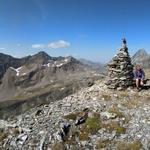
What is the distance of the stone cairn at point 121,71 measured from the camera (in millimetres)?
36031

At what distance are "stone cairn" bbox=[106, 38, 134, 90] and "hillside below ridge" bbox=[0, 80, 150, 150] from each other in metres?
4.00

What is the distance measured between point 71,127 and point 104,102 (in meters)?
7.67

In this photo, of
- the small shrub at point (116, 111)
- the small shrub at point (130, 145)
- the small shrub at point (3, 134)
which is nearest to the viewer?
the small shrub at point (130, 145)

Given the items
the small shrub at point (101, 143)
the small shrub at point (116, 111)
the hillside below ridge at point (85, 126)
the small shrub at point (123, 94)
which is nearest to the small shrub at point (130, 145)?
the hillside below ridge at point (85, 126)

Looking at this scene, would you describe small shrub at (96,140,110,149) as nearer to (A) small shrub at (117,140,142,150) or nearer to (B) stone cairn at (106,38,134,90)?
(A) small shrub at (117,140,142,150)

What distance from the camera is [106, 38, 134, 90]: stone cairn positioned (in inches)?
1419

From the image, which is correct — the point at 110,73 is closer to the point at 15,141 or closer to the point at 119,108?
the point at 119,108

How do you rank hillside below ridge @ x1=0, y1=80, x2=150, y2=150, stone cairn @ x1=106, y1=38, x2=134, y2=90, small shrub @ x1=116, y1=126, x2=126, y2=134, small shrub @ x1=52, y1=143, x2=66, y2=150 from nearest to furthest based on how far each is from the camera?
1. small shrub @ x1=52, y1=143, x2=66, y2=150
2. hillside below ridge @ x1=0, y1=80, x2=150, y2=150
3. small shrub @ x1=116, y1=126, x2=126, y2=134
4. stone cairn @ x1=106, y1=38, x2=134, y2=90

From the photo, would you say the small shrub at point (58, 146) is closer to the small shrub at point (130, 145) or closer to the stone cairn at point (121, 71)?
the small shrub at point (130, 145)

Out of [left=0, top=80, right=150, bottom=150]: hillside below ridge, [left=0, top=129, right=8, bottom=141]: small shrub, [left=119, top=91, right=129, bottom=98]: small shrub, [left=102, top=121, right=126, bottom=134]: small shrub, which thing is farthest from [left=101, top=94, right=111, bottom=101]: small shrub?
[left=0, top=129, right=8, bottom=141]: small shrub

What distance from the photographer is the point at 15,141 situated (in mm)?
22984

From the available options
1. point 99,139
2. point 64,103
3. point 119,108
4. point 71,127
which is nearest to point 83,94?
point 64,103

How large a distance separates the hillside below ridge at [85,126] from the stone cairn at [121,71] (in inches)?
158

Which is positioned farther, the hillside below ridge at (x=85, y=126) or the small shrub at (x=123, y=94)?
the small shrub at (x=123, y=94)
